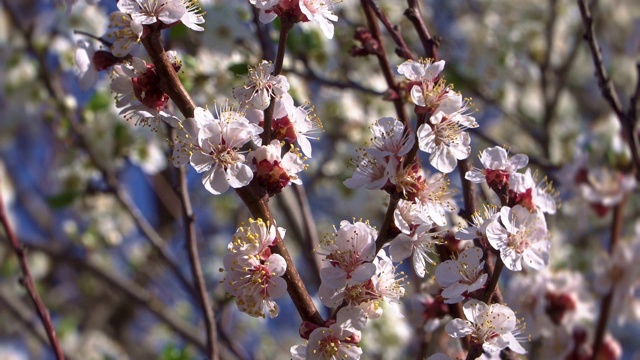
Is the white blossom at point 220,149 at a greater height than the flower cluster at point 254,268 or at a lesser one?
greater

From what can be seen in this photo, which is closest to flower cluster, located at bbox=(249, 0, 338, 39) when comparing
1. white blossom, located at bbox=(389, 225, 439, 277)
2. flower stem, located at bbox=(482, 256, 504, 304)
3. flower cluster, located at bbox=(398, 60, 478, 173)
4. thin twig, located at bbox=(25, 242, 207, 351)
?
flower cluster, located at bbox=(398, 60, 478, 173)

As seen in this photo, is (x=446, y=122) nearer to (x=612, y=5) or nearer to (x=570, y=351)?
(x=570, y=351)

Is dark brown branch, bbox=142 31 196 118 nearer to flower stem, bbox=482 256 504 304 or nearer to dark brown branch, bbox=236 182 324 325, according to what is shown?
dark brown branch, bbox=236 182 324 325

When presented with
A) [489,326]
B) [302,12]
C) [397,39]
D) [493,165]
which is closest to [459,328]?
[489,326]

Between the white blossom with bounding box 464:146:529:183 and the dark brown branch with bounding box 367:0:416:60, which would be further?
the dark brown branch with bounding box 367:0:416:60

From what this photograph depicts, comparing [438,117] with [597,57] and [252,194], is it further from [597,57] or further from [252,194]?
[597,57]

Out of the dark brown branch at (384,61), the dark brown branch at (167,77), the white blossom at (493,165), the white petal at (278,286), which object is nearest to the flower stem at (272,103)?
the dark brown branch at (167,77)

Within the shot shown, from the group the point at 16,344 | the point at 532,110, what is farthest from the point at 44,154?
the point at 532,110

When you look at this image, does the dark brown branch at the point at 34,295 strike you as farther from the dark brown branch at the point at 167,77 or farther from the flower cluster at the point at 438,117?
the flower cluster at the point at 438,117

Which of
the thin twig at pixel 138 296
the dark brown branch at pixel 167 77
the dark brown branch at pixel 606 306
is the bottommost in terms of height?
the thin twig at pixel 138 296
